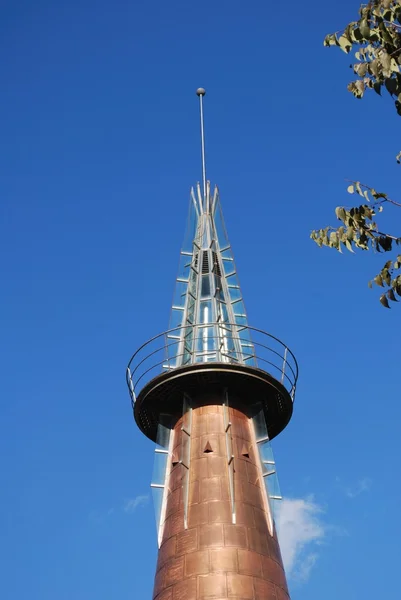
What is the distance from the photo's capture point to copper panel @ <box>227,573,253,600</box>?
21219mm

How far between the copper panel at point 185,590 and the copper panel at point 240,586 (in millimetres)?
1019

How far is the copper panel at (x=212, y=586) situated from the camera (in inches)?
833

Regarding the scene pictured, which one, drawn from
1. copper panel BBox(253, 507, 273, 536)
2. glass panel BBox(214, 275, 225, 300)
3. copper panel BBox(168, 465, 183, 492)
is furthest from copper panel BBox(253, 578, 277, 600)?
glass panel BBox(214, 275, 225, 300)

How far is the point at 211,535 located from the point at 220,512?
0.85m

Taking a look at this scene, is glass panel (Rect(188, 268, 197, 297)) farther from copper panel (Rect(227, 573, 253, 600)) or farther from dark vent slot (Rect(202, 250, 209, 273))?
copper panel (Rect(227, 573, 253, 600))

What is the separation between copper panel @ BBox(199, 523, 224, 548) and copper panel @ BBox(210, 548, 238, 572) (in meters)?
0.26

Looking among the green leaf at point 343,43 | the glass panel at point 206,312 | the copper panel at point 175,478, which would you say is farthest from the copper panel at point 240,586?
the green leaf at point 343,43

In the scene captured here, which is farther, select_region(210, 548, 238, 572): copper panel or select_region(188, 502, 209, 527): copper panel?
select_region(188, 502, 209, 527): copper panel

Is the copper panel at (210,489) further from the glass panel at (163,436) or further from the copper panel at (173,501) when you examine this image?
the glass panel at (163,436)

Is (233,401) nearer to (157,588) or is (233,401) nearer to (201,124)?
(157,588)

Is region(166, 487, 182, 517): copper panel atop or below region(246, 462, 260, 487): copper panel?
below

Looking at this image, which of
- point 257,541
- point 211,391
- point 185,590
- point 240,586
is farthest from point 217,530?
point 211,391

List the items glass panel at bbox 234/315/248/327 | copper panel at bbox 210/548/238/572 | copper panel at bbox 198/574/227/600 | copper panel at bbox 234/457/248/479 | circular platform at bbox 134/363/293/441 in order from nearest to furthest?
copper panel at bbox 198/574/227/600 → copper panel at bbox 210/548/238/572 → copper panel at bbox 234/457/248/479 → circular platform at bbox 134/363/293/441 → glass panel at bbox 234/315/248/327

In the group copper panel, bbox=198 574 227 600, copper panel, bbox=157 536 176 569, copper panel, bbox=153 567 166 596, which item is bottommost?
copper panel, bbox=198 574 227 600
